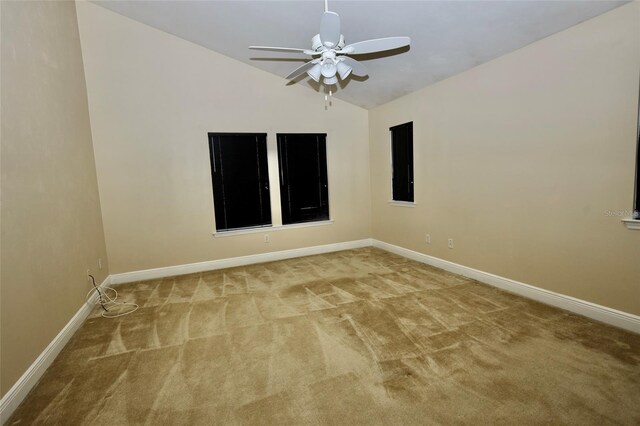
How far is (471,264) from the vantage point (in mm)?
3771

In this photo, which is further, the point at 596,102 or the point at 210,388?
the point at 596,102

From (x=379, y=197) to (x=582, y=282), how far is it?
3.17m

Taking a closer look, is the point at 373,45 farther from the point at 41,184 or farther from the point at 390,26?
the point at 41,184

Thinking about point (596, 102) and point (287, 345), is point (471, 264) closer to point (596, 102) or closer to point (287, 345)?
point (596, 102)

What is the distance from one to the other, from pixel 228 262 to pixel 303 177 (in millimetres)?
1910

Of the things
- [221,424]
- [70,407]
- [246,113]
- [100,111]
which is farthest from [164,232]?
[221,424]

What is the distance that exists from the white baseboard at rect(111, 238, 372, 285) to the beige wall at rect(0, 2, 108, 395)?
26.1 inches

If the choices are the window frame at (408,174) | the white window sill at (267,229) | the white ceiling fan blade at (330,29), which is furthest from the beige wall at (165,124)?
the white ceiling fan blade at (330,29)

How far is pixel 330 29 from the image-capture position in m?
1.99

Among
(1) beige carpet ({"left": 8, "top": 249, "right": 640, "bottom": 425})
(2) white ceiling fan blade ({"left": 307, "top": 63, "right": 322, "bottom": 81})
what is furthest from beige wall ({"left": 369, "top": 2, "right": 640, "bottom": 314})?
(2) white ceiling fan blade ({"left": 307, "top": 63, "right": 322, "bottom": 81})

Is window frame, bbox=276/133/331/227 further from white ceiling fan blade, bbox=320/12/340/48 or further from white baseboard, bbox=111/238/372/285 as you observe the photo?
white ceiling fan blade, bbox=320/12/340/48

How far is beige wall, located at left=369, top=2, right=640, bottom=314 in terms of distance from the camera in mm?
2385

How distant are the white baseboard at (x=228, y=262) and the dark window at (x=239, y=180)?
0.54m

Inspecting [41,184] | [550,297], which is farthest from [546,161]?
[41,184]
